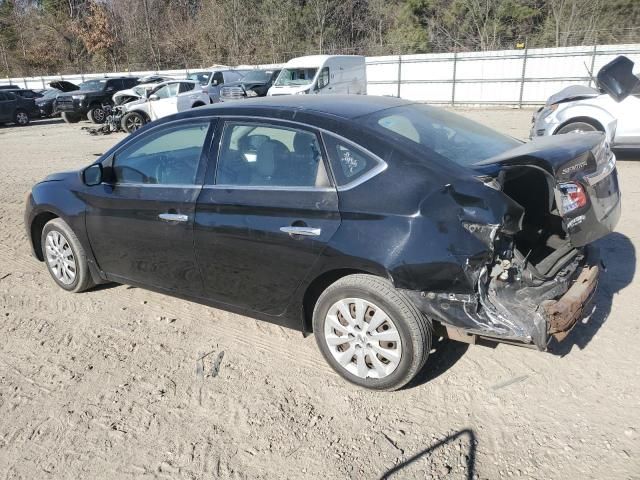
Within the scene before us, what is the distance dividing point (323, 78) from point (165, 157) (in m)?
16.7

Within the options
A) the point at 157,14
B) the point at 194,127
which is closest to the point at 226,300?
the point at 194,127

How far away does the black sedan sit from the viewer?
2.73 meters

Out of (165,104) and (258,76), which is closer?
(165,104)

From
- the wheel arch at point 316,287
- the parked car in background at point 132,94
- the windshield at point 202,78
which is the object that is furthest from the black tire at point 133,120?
the wheel arch at point 316,287

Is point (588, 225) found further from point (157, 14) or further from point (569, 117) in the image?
point (157, 14)

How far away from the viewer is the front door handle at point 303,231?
299 cm

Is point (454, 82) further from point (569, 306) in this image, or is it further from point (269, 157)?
point (569, 306)

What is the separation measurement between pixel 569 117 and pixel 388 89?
670 inches

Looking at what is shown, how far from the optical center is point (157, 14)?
5291cm

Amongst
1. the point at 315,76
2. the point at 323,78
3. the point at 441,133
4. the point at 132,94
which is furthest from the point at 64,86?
the point at 441,133

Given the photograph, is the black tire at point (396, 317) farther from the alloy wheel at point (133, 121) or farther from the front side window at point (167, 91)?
the front side window at point (167, 91)

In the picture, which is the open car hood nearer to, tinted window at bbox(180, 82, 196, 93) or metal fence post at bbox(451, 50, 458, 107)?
tinted window at bbox(180, 82, 196, 93)

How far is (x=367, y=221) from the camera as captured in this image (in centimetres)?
287

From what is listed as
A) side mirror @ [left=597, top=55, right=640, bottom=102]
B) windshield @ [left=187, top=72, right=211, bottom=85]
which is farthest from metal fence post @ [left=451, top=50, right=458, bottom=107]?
side mirror @ [left=597, top=55, right=640, bottom=102]
